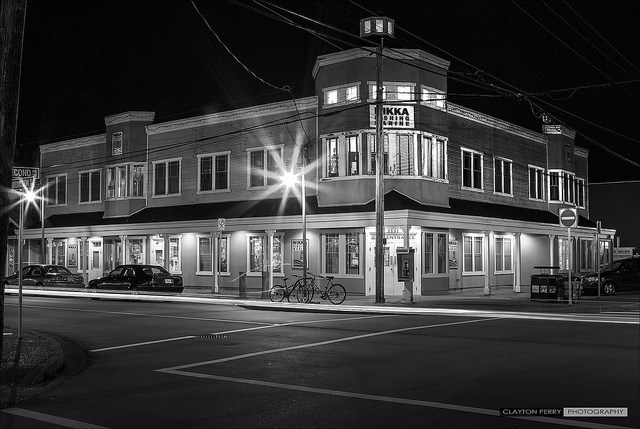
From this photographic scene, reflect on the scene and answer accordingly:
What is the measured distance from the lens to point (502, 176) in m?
37.3

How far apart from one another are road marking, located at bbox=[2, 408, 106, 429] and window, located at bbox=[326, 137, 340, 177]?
919 inches

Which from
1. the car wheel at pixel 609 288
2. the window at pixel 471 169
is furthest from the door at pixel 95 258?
the car wheel at pixel 609 288

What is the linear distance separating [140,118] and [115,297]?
46.2 ft

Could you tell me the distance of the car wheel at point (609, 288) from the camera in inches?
1248

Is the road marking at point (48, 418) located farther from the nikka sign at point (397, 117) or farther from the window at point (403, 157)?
the window at point (403, 157)

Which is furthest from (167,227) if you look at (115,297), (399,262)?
(399,262)

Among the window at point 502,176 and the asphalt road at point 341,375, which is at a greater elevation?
the window at point 502,176

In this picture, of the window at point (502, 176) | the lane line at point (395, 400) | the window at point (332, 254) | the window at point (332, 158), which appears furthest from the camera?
the window at point (502, 176)

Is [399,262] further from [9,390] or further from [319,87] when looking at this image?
[9,390]

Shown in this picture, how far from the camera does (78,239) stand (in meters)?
43.1

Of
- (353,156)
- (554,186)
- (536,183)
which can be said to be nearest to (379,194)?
(353,156)

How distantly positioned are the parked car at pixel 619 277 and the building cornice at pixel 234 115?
15.1m

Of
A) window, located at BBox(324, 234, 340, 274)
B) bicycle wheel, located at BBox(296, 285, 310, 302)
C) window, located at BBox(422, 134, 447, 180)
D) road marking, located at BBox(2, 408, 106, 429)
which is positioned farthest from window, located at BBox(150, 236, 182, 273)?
road marking, located at BBox(2, 408, 106, 429)

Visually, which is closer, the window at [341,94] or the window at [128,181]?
the window at [341,94]
